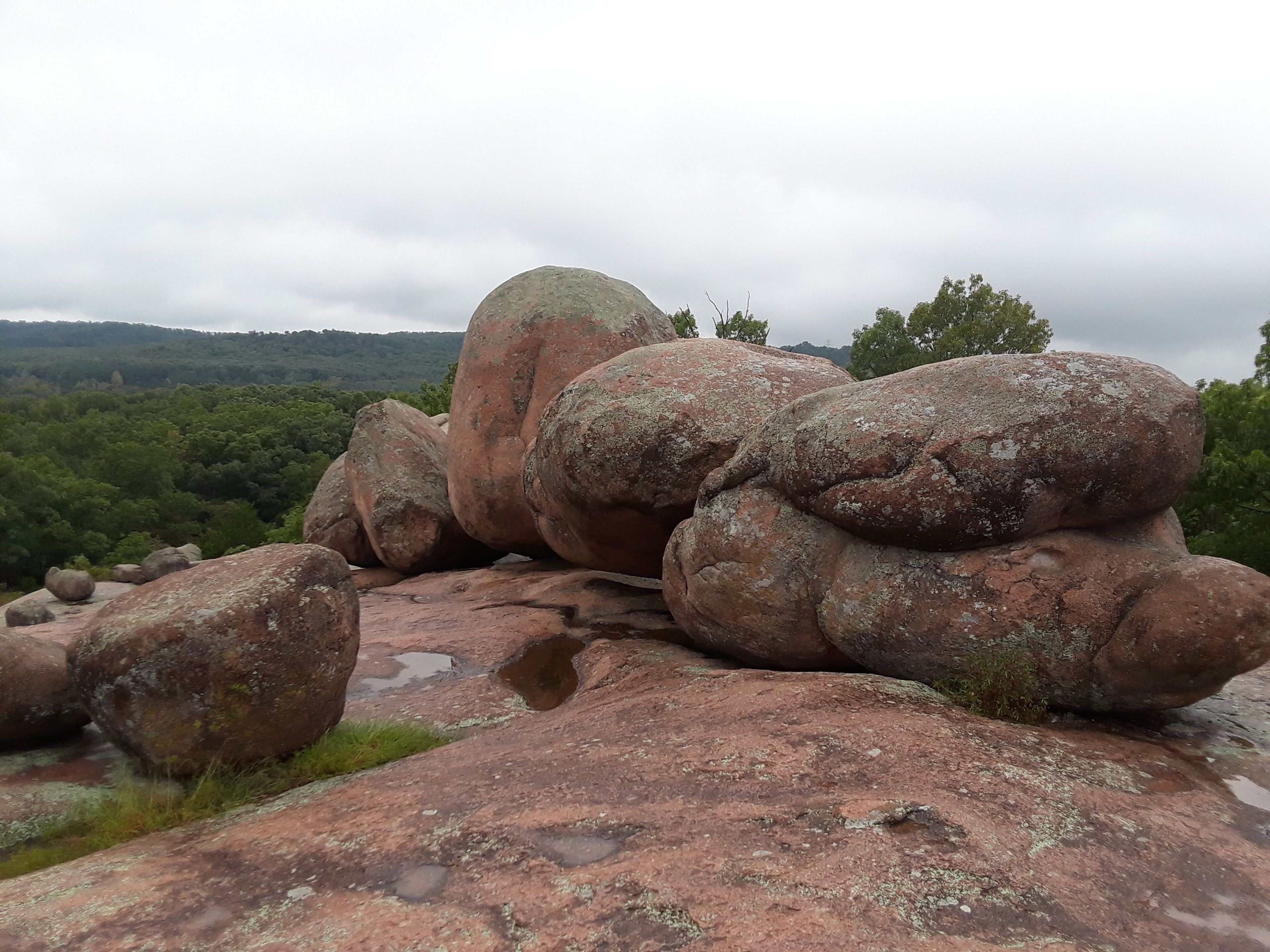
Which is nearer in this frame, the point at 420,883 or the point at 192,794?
the point at 420,883

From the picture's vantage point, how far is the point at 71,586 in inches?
795

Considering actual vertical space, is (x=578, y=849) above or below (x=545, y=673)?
above

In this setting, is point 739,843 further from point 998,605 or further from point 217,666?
point 217,666

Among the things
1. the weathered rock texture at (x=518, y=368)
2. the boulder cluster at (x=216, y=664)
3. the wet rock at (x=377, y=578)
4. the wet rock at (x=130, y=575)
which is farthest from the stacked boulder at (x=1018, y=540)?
the wet rock at (x=130, y=575)

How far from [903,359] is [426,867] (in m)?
37.3

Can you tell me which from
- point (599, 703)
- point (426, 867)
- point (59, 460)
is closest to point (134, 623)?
point (426, 867)

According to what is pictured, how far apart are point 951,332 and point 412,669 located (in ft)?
112

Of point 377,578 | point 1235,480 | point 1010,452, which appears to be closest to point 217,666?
point 1010,452

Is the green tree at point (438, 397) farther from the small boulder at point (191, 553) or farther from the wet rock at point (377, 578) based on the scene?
the wet rock at point (377, 578)

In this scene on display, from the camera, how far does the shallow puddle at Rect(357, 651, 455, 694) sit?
730cm

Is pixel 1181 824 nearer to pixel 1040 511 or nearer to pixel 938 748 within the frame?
pixel 938 748

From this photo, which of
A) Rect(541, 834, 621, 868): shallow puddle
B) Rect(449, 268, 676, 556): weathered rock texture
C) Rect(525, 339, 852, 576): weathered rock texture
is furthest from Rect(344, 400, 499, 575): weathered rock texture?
Rect(541, 834, 621, 868): shallow puddle

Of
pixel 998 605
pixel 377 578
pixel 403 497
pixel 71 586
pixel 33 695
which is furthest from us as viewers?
pixel 71 586

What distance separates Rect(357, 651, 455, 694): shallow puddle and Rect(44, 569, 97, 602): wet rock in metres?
16.2
